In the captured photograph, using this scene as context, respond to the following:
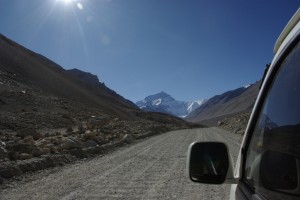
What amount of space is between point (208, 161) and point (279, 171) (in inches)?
21.5

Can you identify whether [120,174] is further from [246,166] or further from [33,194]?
[246,166]

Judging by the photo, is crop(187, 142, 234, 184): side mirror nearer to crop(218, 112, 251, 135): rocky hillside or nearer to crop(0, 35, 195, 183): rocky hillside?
crop(0, 35, 195, 183): rocky hillside

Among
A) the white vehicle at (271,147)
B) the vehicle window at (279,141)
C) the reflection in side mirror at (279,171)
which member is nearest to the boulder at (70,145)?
the white vehicle at (271,147)

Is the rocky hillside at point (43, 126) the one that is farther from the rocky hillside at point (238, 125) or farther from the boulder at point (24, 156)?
the rocky hillside at point (238, 125)

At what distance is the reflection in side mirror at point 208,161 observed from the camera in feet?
7.82

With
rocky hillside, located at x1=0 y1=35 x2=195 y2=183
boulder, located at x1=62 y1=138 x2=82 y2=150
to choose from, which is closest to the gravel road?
rocky hillside, located at x1=0 y1=35 x2=195 y2=183

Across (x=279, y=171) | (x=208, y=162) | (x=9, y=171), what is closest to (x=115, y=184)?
(x=9, y=171)

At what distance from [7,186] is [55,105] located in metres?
49.1

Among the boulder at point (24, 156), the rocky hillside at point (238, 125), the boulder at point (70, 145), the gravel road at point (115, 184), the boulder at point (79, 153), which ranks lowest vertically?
the gravel road at point (115, 184)

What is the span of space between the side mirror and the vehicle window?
0.52 feet

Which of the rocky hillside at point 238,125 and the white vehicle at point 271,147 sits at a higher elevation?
the rocky hillside at point 238,125

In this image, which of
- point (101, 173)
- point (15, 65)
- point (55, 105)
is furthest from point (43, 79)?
point (101, 173)

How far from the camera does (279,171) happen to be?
189cm

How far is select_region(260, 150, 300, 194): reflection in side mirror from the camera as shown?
69.6 inches
